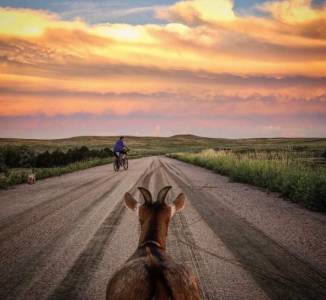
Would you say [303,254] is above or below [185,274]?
below

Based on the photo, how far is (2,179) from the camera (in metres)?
17.3

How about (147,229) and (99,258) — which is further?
(99,258)

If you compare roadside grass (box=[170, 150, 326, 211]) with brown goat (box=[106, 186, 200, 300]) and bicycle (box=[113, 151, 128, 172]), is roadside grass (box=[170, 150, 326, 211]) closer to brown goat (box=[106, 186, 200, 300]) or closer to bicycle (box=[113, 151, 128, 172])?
bicycle (box=[113, 151, 128, 172])

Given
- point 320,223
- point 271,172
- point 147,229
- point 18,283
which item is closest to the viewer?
point 147,229

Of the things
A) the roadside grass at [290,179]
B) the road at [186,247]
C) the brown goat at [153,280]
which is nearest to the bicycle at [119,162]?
the roadside grass at [290,179]

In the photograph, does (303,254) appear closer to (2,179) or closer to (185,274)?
(185,274)

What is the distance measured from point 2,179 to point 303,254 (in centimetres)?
1471

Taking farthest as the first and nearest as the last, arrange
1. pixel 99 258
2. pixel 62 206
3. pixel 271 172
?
1. pixel 271 172
2. pixel 62 206
3. pixel 99 258

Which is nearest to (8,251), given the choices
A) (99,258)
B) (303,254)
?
(99,258)

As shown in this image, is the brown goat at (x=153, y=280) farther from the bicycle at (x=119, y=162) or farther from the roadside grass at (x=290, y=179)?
the bicycle at (x=119, y=162)

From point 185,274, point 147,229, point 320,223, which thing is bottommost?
point 320,223

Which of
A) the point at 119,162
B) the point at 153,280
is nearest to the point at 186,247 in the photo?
the point at 153,280

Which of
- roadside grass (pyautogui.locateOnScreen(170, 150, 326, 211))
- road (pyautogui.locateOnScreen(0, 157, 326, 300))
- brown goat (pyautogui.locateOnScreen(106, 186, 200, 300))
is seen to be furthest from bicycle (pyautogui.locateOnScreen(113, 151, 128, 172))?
brown goat (pyautogui.locateOnScreen(106, 186, 200, 300))

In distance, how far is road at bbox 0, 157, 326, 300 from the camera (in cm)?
447
